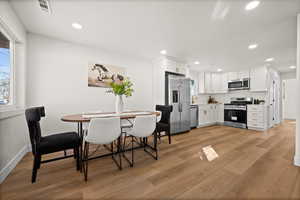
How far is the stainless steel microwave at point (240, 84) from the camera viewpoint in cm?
464

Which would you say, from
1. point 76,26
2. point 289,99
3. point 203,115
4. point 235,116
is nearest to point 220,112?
point 235,116

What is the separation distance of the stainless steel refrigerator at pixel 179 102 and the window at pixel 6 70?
11.0 feet

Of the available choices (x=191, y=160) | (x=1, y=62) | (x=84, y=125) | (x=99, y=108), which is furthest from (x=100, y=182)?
(x=1, y=62)

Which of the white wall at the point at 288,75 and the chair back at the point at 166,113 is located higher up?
the white wall at the point at 288,75

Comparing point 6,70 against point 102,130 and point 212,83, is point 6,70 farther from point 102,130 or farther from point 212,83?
point 212,83

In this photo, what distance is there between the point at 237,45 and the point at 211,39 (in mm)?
793

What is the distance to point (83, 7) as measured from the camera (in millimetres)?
1673

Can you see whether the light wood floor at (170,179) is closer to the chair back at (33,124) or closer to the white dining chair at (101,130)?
the white dining chair at (101,130)

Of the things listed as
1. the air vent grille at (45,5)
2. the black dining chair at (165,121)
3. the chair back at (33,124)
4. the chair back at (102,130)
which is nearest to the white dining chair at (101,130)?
the chair back at (102,130)

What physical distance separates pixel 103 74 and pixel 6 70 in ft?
5.33

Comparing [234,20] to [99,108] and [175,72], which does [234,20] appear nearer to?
[175,72]

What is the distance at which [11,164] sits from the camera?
5.72ft

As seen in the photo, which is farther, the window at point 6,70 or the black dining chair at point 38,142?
the window at point 6,70

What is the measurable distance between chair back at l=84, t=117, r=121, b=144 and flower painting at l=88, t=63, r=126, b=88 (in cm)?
174
